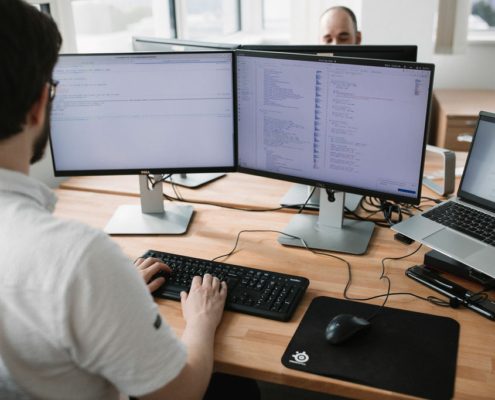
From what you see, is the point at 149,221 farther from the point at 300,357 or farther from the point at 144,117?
the point at 300,357

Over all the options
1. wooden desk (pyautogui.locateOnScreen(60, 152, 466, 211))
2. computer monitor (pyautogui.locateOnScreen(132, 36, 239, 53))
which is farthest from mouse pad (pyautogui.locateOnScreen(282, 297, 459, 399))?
computer monitor (pyautogui.locateOnScreen(132, 36, 239, 53))

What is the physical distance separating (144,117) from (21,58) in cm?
85

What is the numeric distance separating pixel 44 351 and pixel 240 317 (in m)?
0.53

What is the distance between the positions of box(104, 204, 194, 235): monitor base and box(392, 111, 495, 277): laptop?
611 mm

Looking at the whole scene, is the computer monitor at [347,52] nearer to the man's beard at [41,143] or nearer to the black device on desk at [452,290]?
the black device on desk at [452,290]

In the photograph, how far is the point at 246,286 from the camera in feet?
4.36

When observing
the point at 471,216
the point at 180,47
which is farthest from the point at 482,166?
the point at 180,47

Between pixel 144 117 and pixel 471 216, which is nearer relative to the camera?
pixel 471 216

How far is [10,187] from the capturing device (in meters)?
0.82

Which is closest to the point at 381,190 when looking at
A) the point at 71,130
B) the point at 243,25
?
the point at 71,130

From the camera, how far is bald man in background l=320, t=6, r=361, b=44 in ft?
9.13

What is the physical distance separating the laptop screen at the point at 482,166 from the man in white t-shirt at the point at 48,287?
98 cm

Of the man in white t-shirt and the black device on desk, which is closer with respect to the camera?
the man in white t-shirt

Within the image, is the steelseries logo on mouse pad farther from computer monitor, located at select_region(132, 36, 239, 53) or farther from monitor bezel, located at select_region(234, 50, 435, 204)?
computer monitor, located at select_region(132, 36, 239, 53)
